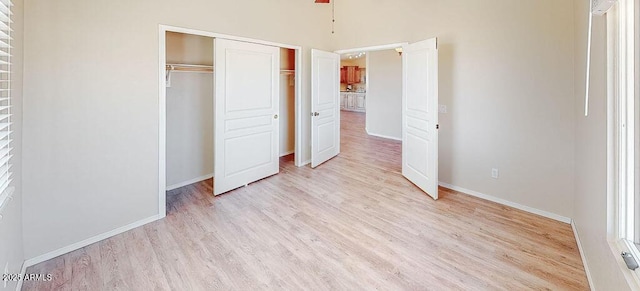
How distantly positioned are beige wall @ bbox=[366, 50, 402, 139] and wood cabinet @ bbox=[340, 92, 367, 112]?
571 cm

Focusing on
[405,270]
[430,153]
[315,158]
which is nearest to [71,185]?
[405,270]

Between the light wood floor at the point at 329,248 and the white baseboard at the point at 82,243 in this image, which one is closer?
the light wood floor at the point at 329,248

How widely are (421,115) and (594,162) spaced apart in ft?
6.78

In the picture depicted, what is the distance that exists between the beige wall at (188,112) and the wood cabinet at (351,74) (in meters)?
11.6

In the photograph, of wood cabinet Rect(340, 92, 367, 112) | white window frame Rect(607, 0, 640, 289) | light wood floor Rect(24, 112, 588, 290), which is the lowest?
light wood floor Rect(24, 112, 588, 290)

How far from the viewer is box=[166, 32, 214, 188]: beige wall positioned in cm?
393

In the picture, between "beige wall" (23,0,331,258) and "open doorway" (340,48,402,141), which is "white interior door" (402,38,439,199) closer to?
"beige wall" (23,0,331,258)

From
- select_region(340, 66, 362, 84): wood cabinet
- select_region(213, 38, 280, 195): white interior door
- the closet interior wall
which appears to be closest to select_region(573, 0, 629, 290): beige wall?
select_region(213, 38, 280, 195): white interior door

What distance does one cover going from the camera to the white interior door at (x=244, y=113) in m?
3.70

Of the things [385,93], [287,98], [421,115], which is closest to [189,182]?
[287,98]

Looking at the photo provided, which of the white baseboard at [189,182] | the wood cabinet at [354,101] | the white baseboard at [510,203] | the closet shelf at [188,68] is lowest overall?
the white baseboard at [510,203]

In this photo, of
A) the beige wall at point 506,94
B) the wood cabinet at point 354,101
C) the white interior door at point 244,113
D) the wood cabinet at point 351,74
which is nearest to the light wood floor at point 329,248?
the beige wall at point 506,94

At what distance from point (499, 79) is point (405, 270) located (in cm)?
256

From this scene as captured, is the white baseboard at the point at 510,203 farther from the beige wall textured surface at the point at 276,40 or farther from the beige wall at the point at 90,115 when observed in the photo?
the beige wall at the point at 90,115
